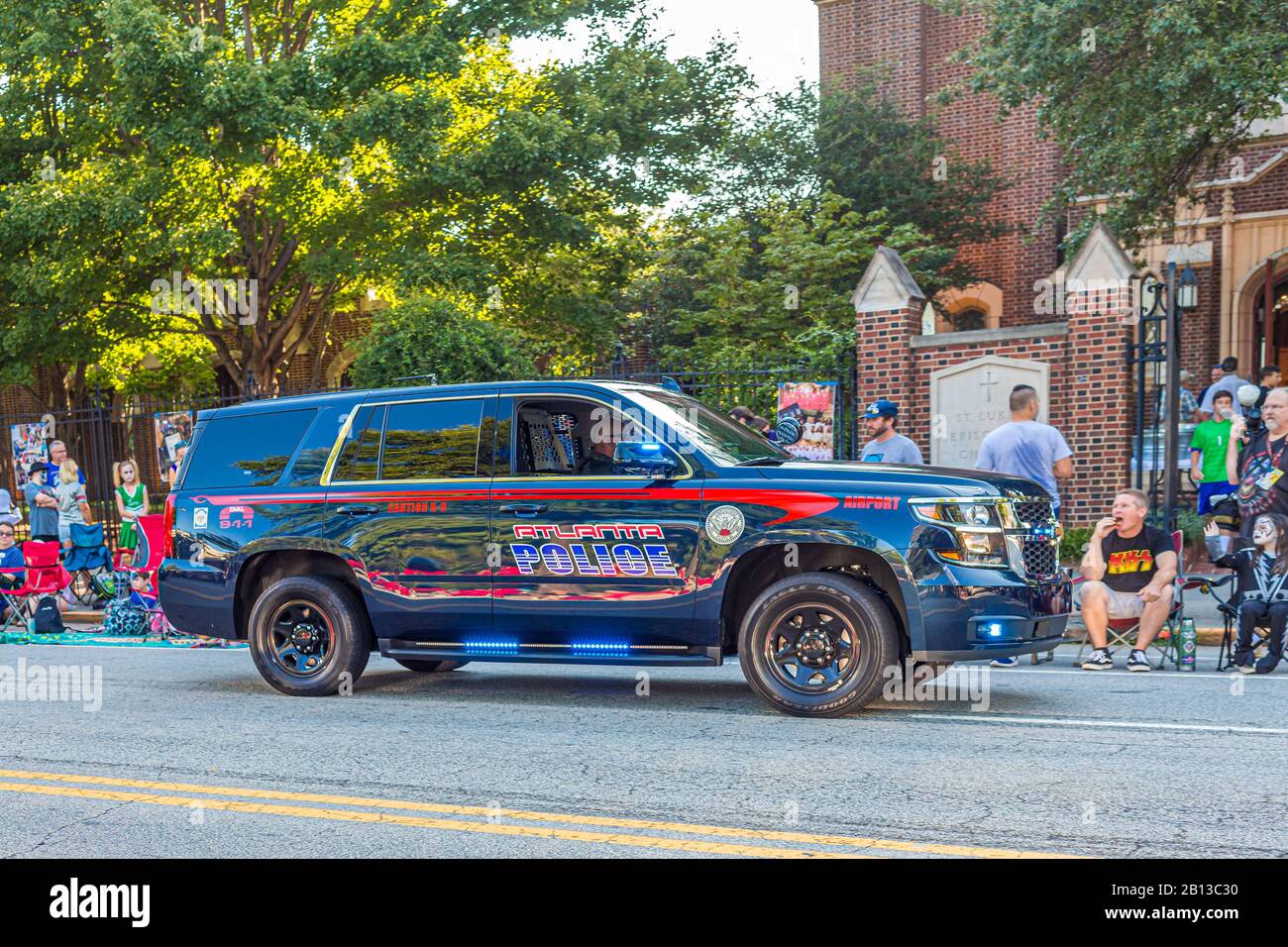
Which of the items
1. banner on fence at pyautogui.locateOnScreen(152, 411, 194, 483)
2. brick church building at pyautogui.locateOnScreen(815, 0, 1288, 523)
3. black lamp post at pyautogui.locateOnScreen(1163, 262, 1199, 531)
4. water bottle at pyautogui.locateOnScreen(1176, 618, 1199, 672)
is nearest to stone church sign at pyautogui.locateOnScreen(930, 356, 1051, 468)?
brick church building at pyautogui.locateOnScreen(815, 0, 1288, 523)

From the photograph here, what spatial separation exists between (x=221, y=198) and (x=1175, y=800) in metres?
20.0

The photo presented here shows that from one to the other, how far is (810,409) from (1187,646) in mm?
6995

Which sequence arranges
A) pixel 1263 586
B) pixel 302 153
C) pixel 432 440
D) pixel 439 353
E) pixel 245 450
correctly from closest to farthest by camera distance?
pixel 432 440, pixel 245 450, pixel 1263 586, pixel 439 353, pixel 302 153

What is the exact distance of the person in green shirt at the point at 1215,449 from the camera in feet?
45.7

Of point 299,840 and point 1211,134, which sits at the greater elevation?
point 1211,134

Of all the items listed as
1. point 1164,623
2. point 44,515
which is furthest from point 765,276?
point 1164,623

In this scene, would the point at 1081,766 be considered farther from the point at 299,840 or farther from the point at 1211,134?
the point at 1211,134

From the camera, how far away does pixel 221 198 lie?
22125 mm

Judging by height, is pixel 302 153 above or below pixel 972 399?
above

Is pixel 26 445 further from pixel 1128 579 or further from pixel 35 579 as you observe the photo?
pixel 1128 579

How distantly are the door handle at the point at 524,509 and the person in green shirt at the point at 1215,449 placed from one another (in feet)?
29.2

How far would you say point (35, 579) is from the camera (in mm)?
14094

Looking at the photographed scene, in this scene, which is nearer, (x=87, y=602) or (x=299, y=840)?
(x=299, y=840)
